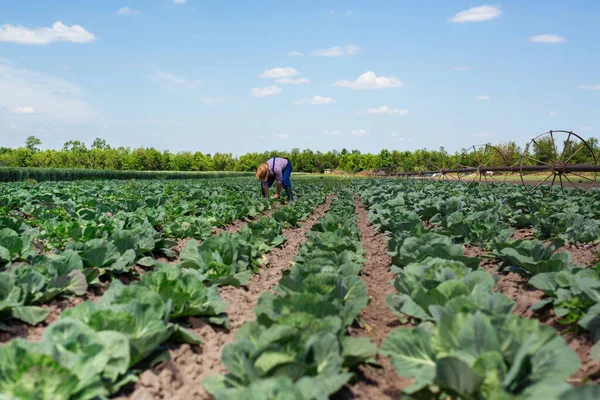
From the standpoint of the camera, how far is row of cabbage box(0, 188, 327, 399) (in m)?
2.19

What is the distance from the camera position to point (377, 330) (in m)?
3.95

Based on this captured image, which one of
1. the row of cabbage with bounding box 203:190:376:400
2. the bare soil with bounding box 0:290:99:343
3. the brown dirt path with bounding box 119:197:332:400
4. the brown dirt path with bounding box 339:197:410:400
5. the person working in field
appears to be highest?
the person working in field

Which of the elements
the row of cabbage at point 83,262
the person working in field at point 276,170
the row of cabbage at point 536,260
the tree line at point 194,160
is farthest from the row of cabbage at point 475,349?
the tree line at point 194,160

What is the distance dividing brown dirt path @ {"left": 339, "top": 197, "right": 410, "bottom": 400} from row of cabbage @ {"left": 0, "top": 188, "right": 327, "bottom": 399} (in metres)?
1.16

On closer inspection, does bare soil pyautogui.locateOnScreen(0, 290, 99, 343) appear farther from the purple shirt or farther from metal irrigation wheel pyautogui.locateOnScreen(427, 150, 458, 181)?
metal irrigation wheel pyautogui.locateOnScreen(427, 150, 458, 181)

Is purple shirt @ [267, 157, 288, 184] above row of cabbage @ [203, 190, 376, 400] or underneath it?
above

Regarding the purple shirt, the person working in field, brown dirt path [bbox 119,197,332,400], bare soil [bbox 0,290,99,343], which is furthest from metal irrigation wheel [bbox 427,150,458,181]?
bare soil [bbox 0,290,99,343]

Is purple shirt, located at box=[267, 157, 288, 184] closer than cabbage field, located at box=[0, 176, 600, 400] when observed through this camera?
No

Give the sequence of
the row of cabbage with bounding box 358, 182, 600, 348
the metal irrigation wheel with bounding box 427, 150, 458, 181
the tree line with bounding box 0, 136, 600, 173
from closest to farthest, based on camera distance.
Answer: the row of cabbage with bounding box 358, 182, 600, 348 → the metal irrigation wheel with bounding box 427, 150, 458, 181 → the tree line with bounding box 0, 136, 600, 173

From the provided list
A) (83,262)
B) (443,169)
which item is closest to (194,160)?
(443,169)

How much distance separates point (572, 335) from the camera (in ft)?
10.8

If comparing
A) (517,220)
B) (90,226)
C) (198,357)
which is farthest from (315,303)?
(517,220)

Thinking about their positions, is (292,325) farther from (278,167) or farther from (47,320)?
(278,167)

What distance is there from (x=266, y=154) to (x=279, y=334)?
379ft
